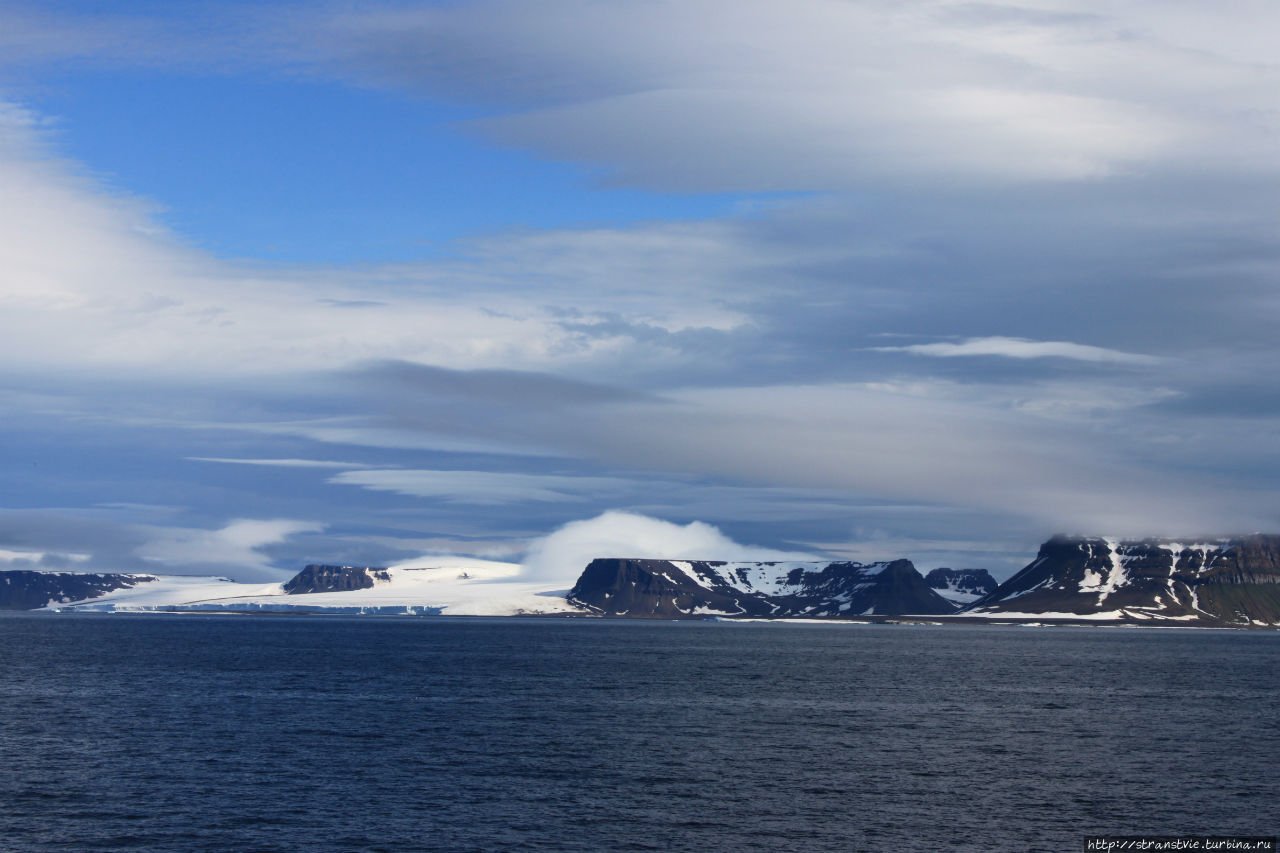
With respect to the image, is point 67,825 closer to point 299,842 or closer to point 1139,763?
point 299,842

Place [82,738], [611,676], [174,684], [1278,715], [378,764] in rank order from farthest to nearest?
1. [611,676]
2. [174,684]
3. [1278,715]
4. [82,738]
5. [378,764]

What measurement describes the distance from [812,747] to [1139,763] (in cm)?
2387

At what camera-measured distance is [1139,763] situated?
98875 millimetres

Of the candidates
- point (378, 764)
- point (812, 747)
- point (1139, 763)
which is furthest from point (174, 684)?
point (1139, 763)

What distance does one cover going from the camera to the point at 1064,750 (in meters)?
106

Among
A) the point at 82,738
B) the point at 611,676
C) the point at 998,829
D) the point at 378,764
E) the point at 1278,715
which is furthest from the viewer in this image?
the point at 611,676

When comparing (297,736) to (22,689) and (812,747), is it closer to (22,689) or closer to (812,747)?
(812,747)

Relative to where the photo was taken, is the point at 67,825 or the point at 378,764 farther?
the point at 378,764

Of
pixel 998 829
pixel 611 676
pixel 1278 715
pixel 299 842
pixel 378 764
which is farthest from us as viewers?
pixel 611 676

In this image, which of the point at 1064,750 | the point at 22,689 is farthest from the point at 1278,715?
the point at 22,689

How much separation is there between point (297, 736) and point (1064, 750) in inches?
2382

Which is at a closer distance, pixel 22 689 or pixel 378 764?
pixel 378 764

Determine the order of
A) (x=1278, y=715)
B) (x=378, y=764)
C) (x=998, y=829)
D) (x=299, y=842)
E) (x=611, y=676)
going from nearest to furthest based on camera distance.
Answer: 1. (x=299, y=842)
2. (x=998, y=829)
3. (x=378, y=764)
4. (x=1278, y=715)
5. (x=611, y=676)

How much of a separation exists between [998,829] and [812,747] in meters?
33.4
